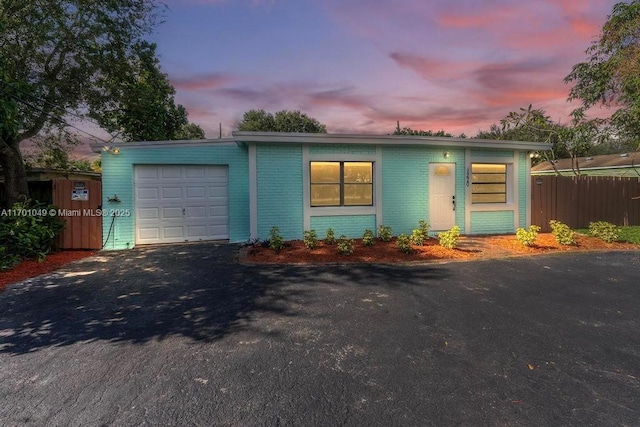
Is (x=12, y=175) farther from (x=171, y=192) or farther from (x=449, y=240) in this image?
(x=449, y=240)

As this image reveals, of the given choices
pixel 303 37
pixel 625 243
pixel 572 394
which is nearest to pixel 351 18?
pixel 303 37

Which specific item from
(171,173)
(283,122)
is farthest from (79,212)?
(283,122)

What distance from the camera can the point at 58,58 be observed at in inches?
387

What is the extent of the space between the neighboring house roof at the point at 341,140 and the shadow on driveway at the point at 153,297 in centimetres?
325

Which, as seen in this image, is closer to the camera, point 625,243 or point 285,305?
point 285,305

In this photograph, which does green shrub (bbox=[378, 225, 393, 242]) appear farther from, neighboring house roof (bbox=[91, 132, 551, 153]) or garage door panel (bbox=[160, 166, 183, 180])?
garage door panel (bbox=[160, 166, 183, 180])

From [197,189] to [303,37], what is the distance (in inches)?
213

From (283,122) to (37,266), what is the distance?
30.6m

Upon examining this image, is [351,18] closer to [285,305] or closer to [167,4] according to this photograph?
[167,4]

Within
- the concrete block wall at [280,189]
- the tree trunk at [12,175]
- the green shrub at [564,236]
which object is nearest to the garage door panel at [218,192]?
the concrete block wall at [280,189]

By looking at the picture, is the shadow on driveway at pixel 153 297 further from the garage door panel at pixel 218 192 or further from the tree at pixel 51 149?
the tree at pixel 51 149

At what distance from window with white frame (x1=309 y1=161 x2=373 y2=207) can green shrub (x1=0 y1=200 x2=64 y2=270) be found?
659 centimetres

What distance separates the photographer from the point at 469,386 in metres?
2.49

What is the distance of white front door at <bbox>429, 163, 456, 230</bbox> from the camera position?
1005 centimetres
